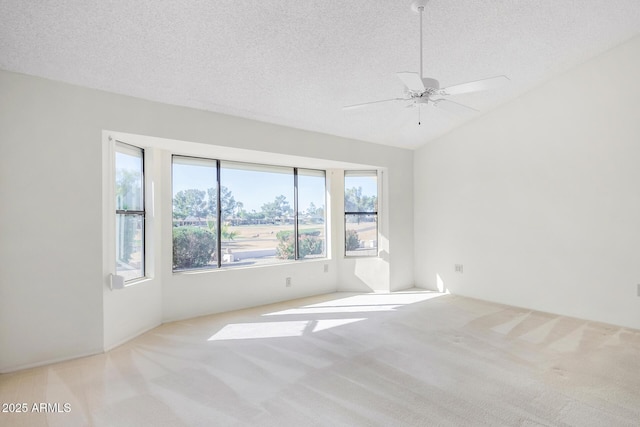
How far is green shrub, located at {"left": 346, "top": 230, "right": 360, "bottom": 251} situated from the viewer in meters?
5.89

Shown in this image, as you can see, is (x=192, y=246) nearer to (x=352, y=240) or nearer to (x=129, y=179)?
(x=129, y=179)

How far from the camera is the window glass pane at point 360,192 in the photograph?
5.86m

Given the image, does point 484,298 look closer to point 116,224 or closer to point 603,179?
point 603,179

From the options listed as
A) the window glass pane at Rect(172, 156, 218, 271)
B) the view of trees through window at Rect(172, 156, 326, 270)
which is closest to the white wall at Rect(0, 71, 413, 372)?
the window glass pane at Rect(172, 156, 218, 271)

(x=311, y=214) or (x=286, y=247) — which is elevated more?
(x=311, y=214)

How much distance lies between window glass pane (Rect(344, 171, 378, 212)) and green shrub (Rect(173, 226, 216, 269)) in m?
2.37

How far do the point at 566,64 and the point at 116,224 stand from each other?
18.1 ft

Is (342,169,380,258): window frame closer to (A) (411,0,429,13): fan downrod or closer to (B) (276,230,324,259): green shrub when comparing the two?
(B) (276,230,324,259): green shrub

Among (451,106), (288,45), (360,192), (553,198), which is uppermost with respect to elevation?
(288,45)

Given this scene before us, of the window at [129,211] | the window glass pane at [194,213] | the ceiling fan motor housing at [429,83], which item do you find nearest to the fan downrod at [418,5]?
the ceiling fan motor housing at [429,83]

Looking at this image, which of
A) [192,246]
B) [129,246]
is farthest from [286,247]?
[129,246]

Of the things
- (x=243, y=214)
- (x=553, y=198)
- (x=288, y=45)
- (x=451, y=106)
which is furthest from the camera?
(x=243, y=214)

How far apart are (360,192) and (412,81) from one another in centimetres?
361

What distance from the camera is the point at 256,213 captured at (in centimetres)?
514
